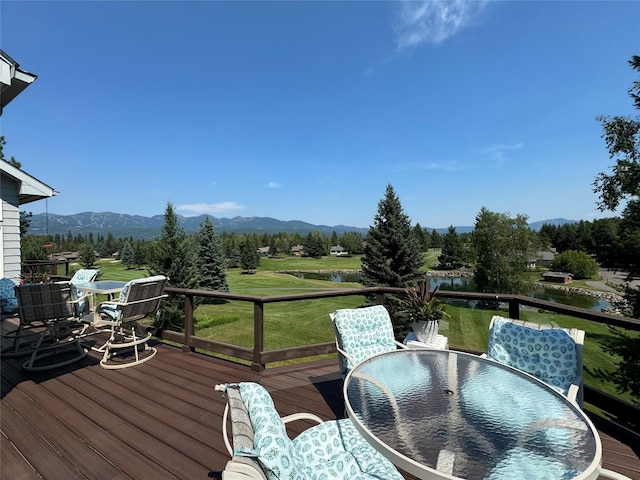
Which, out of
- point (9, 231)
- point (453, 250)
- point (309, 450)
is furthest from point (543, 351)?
point (453, 250)

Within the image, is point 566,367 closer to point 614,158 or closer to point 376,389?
point 376,389

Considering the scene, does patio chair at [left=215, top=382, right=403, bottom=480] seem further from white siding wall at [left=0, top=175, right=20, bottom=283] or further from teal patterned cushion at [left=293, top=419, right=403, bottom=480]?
white siding wall at [left=0, top=175, right=20, bottom=283]

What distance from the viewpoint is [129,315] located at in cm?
364

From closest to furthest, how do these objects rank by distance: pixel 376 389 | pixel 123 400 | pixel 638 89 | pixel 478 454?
pixel 478 454 < pixel 376 389 < pixel 123 400 < pixel 638 89

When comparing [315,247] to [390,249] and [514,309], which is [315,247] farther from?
[514,309]

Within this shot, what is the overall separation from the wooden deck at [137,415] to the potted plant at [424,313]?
1.12 m

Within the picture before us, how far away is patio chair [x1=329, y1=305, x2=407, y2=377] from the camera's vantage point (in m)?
2.63

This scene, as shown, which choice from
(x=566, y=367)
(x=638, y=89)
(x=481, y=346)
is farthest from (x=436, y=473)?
(x=481, y=346)

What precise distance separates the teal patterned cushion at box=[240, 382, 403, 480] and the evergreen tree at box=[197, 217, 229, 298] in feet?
75.6

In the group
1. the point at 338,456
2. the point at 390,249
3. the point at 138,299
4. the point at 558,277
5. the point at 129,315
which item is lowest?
the point at 558,277

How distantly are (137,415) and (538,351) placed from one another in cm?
358

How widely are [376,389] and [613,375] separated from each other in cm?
677

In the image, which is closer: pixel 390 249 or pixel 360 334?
pixel 360 334

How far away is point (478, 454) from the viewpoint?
126cm
